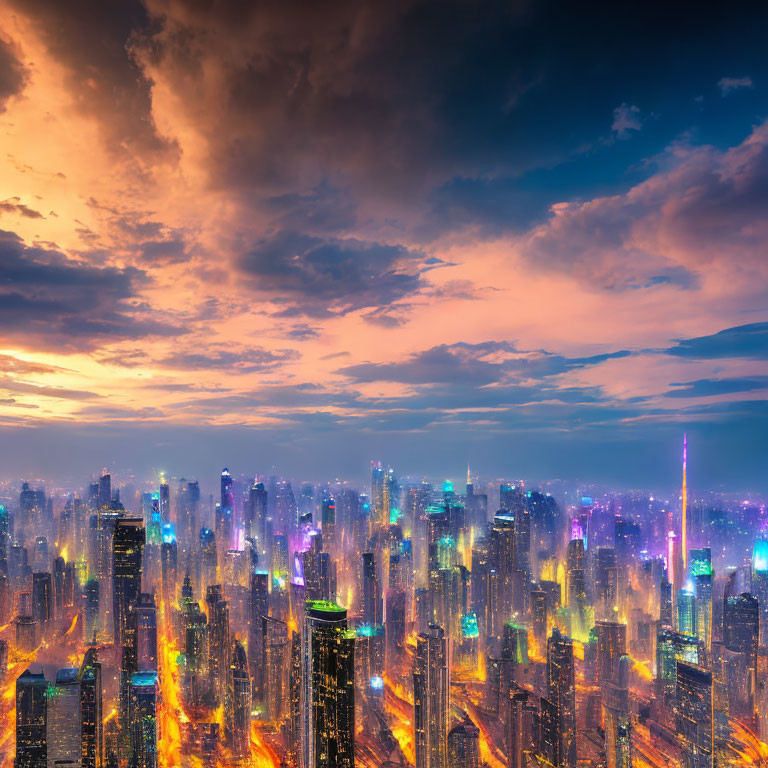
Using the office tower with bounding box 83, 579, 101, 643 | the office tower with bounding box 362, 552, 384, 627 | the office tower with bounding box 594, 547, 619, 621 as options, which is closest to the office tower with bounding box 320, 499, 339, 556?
the office tower with bounding box 362, 552, 384, 627

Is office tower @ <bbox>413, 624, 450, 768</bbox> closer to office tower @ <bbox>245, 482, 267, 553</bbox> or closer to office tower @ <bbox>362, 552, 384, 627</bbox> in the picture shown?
office tower @ <bbox>362, 552, 384, 627</bbox>

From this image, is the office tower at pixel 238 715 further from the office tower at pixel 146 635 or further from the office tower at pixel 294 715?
the office tower at pixel 146 635

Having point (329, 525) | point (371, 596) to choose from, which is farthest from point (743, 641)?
point (329, 525)

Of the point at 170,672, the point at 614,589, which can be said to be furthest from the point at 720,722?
the point at 170,672

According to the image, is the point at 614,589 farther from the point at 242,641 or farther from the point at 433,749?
the point at 242,641

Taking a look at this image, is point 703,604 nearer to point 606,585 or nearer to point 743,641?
point 743,641

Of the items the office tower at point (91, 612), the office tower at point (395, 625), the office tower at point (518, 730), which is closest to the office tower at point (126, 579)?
the office tower at point (91, 612)

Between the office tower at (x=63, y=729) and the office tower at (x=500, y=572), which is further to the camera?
the office tower at (x=500, y=572)
